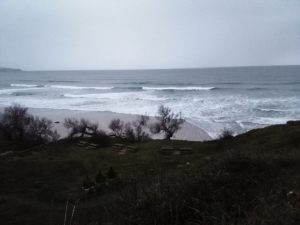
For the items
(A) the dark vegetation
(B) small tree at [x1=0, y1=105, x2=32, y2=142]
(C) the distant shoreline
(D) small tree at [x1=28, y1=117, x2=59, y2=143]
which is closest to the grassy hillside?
(A) the dark vegetation

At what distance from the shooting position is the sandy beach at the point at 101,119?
28.6 metres

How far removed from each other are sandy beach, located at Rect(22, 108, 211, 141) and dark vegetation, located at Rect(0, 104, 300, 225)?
239 inches

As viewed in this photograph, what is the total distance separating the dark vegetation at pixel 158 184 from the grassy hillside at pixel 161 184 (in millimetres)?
18

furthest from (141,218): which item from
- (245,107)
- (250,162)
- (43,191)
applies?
(245,107)

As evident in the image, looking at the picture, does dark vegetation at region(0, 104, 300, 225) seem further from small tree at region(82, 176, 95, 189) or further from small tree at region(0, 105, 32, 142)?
small tree at region(0, 105, 32, 142)

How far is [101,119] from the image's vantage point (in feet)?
120

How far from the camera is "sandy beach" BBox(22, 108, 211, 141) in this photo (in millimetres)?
28562

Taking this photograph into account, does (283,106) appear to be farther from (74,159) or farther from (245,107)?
(74,159)

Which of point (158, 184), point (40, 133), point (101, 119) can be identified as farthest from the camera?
point (101, 119)

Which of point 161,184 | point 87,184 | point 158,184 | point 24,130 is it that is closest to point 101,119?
point 24,130

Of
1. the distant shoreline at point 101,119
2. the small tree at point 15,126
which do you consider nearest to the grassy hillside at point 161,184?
the small tree at point 15,126

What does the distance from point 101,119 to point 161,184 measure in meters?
31.2

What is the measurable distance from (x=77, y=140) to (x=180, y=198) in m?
19.1

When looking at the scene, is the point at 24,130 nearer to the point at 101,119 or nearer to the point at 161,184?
the point at 101,119
